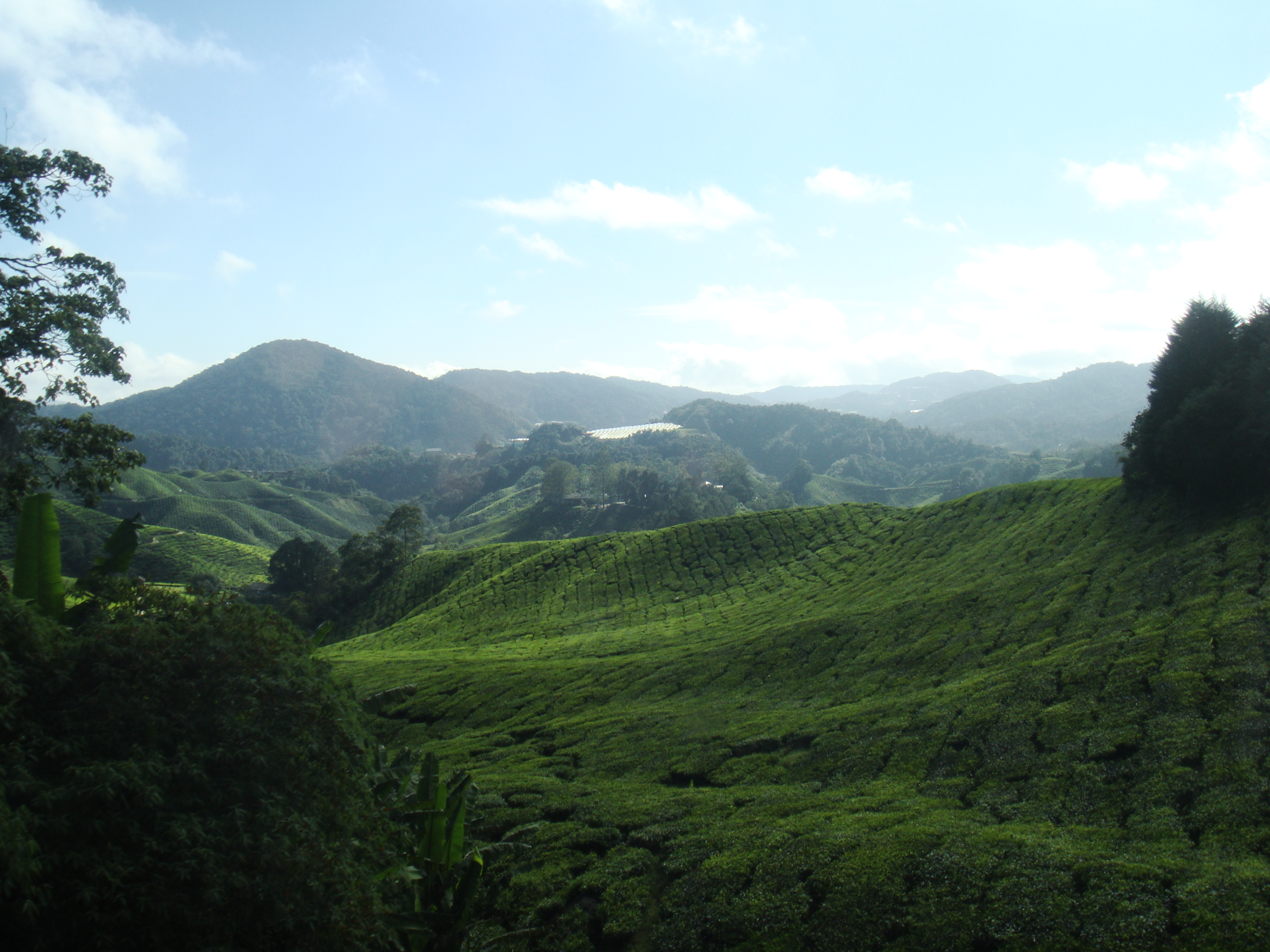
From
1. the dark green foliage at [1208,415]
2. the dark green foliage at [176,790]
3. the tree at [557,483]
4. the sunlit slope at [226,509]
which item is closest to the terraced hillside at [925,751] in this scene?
the dark green foliage at [1208,415]

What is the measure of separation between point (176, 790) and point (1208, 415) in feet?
111

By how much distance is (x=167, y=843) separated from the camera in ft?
23.0

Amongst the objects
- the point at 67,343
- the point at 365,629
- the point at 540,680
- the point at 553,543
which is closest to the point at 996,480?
the point at 553,543

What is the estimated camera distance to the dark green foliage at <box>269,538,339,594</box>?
83688 mm

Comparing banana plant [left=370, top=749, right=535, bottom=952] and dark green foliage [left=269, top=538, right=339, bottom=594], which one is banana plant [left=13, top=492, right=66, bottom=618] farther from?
dark green foliage [left=269, top=538, right=339, bottom=594]

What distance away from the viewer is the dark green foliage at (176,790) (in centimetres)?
646

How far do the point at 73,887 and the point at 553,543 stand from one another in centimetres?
5956

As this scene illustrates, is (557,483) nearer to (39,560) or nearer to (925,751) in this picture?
(925,751)

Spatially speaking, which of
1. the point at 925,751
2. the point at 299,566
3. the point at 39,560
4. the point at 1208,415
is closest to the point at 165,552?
the point at 299,566

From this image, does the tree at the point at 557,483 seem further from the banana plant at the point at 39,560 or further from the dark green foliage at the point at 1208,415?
the banana plant at the point at 39,560

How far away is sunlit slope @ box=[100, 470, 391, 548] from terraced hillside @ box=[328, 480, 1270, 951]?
137 metres

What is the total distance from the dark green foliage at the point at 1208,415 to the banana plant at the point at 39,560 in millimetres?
33362

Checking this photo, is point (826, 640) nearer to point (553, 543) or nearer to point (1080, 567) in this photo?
point (1080, 567)

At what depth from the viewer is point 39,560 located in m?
11.0
